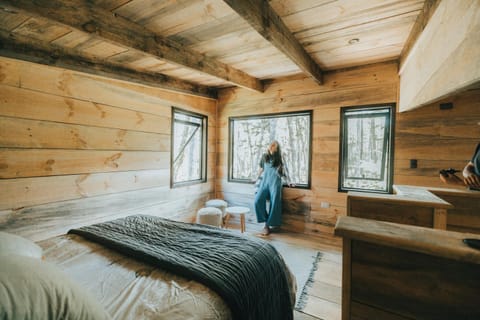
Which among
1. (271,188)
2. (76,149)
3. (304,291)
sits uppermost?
(76,149)

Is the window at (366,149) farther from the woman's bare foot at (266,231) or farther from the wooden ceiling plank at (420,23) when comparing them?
the woman's bare foot at (266,231)

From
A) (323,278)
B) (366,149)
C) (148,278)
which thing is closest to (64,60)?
(148,278)

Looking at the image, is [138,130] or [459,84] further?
[138,130]

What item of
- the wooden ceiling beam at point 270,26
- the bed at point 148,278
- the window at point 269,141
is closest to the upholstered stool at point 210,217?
the window at point 269,141

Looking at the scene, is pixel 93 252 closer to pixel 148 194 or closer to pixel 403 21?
pixel 148 194

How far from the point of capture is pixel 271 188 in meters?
3.51

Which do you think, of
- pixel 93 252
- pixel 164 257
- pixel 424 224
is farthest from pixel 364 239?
pixel 93 252

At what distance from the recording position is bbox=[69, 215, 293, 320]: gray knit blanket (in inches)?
44.5

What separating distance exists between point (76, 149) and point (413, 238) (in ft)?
9.32

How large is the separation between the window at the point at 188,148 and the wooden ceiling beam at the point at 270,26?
6.42 feet

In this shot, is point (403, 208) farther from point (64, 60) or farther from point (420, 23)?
point (64, 60)

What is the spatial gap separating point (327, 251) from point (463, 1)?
265 cm

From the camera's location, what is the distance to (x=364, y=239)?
836mm

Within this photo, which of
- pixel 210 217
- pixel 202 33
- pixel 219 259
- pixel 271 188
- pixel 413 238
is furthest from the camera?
pixel 271 188
